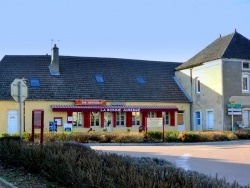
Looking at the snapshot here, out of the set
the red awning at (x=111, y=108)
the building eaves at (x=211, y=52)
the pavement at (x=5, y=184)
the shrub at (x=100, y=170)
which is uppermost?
the building eaves at (x=211, y=52)

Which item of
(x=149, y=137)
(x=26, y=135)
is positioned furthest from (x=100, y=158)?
(x=149, y=137)

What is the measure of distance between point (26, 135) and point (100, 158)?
56.3ft

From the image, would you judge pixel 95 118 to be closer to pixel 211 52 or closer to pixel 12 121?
pixel 12 121

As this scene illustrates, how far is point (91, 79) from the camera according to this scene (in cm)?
4022

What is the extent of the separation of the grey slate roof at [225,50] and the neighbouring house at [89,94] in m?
4.28

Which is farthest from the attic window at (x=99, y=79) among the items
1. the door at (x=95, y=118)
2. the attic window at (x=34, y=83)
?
the attic window at (x=34, y=83)

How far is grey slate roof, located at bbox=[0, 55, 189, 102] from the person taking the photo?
37.8m

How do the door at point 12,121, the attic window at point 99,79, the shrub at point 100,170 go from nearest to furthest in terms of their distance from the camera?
the shrub at point 100,170 → the door at point 12,121 → the attic window at point 99,79

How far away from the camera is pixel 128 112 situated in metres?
39.1

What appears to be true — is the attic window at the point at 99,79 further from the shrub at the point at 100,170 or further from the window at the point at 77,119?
the shrub at the point at 100,170

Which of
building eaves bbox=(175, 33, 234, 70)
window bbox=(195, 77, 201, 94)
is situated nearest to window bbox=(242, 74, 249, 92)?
building eaves bbox=(175, 33, 234, 70)

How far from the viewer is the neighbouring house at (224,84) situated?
3556 centimetres

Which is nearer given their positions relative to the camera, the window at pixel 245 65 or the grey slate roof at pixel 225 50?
the grey slate roof at pixel 225 50

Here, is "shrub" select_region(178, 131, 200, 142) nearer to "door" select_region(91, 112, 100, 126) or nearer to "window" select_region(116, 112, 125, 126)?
Result: "window" select_region(116, 112, 125, 126)
